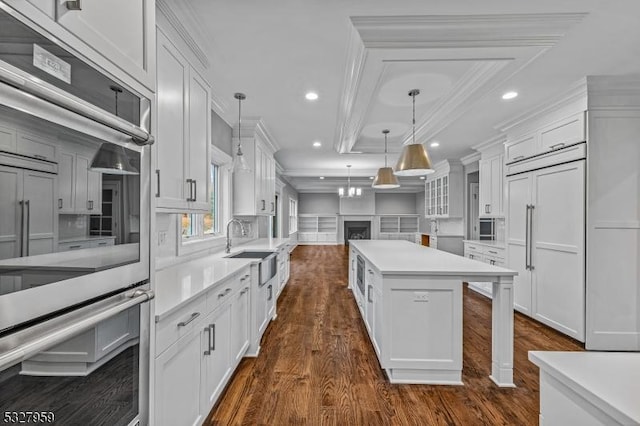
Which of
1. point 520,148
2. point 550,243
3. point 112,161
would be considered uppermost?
point 520,148

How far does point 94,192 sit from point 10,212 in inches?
9.7

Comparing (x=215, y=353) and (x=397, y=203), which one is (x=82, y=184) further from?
(x=397, y=203)

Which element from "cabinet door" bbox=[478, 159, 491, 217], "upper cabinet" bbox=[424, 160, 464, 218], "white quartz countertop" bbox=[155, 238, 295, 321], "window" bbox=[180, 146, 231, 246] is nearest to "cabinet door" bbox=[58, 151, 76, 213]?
"white quartz countertop" bbox=[155, 238, 295, 321]

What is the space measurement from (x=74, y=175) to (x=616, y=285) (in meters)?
4.29

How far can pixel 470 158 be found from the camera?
6.43 meters

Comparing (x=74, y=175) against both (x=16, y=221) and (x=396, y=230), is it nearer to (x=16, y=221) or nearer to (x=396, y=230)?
(x=16, y=221)

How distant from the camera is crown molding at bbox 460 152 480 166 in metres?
6.14

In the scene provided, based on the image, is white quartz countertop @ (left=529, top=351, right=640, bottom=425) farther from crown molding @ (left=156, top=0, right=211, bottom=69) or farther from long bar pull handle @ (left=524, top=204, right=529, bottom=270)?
long bar pull handle @ (left=524, top=204, right=529, bottom=270)

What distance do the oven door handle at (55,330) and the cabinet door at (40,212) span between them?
18 centimetres

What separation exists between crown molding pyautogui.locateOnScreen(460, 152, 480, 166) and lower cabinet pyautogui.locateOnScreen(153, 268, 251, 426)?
5.49 m

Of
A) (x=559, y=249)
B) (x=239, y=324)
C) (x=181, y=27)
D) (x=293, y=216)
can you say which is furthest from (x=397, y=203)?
(x=181, y=27)

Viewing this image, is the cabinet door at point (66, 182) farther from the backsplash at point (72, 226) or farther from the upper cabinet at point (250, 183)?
the upper cabinet at point (250, 183)

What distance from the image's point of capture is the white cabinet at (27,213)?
65cm

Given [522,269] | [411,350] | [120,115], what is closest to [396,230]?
[522,269]
